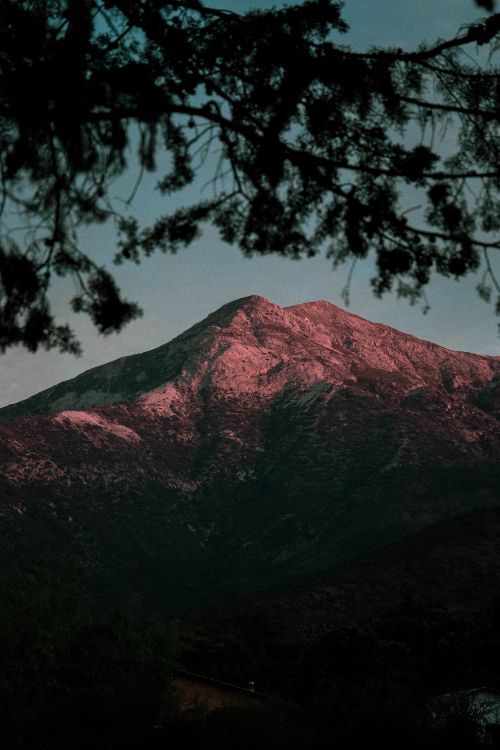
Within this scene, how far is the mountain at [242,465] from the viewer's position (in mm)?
109344

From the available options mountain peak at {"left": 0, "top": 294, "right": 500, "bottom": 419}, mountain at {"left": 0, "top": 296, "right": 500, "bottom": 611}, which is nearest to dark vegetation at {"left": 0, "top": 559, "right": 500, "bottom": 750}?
mountain at {"left": 0, "top": 296, "right": 500, "bottom": 611}

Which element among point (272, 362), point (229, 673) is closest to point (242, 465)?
point (272, 362)

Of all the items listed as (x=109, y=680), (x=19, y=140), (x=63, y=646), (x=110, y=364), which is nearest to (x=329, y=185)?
(x=19, y=140)

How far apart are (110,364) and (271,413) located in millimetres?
53542

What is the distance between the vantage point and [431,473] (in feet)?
379

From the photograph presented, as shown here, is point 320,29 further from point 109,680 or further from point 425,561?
point 425,561

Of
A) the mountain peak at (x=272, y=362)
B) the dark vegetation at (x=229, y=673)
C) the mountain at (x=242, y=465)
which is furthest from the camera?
the mountain peak at (x=272, y=362)

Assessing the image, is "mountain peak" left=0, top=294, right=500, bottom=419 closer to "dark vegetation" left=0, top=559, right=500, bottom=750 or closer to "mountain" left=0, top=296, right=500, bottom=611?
"mountain" left=0, top=296, right=500, bottom=611

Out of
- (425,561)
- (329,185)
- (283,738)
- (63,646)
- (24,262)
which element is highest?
(24,262)

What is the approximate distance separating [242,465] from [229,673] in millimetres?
97532

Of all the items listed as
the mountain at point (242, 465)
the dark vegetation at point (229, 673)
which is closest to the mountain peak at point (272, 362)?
the mountain at point (242, 465)

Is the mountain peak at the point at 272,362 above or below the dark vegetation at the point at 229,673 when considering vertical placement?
above

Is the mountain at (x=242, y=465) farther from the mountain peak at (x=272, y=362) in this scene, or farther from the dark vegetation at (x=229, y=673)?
the dark vegetation at (x=229, y=673)

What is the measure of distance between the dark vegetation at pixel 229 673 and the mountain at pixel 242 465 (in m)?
50.0
